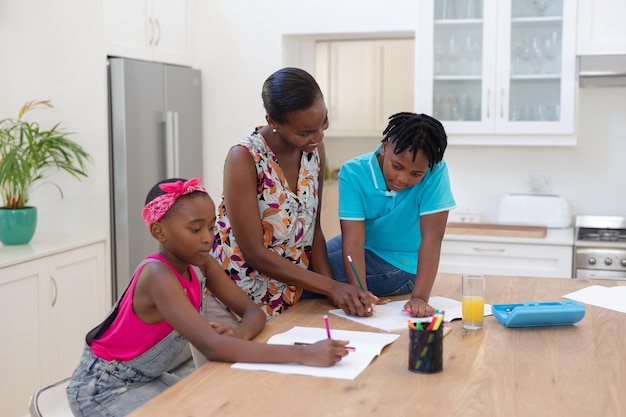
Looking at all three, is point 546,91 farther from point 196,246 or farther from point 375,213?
point 196,246

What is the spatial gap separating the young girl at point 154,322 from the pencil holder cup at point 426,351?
383 millimetres

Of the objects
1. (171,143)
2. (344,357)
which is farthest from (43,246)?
(344,357)

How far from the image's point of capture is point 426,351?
5.38 ft

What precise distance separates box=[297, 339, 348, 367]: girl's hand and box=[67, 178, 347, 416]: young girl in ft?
0.54

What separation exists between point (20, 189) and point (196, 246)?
191 centimetres

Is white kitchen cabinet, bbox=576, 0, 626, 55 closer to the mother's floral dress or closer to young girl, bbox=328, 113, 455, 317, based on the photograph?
young girl, bbox=328, 113, 455, 317

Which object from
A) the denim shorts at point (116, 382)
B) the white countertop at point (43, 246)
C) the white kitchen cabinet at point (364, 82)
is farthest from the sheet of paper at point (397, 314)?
the white kitchen cabinet at point (364, 82)

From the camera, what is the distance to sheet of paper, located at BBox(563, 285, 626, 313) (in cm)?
226

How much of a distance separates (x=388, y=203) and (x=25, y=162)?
72.0 inches

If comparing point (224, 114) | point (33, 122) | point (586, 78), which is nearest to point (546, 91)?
point (586, 78)

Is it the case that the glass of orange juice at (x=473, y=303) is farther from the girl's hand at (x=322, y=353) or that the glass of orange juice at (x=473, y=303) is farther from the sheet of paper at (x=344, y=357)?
the girl's hand at (x=322, y=353)

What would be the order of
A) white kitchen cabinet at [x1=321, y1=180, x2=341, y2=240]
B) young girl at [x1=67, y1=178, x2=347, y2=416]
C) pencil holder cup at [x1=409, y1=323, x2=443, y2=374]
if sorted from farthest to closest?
white kitchen cabinet at [x1=321, y1=180, x2=341, y2=240] → young girl at [x1=67, y1=178, x2=347, y2=416] → pencil holder cup at [x1=409, y1=323, x2=443, y2=374]

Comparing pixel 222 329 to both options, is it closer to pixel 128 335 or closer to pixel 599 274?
pixel 128 335

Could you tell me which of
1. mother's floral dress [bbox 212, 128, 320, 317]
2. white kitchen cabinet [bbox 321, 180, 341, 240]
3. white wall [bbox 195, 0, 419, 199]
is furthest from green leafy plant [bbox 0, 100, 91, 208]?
white kitchen cabinet [bbox 321, 180, 341, 240]
